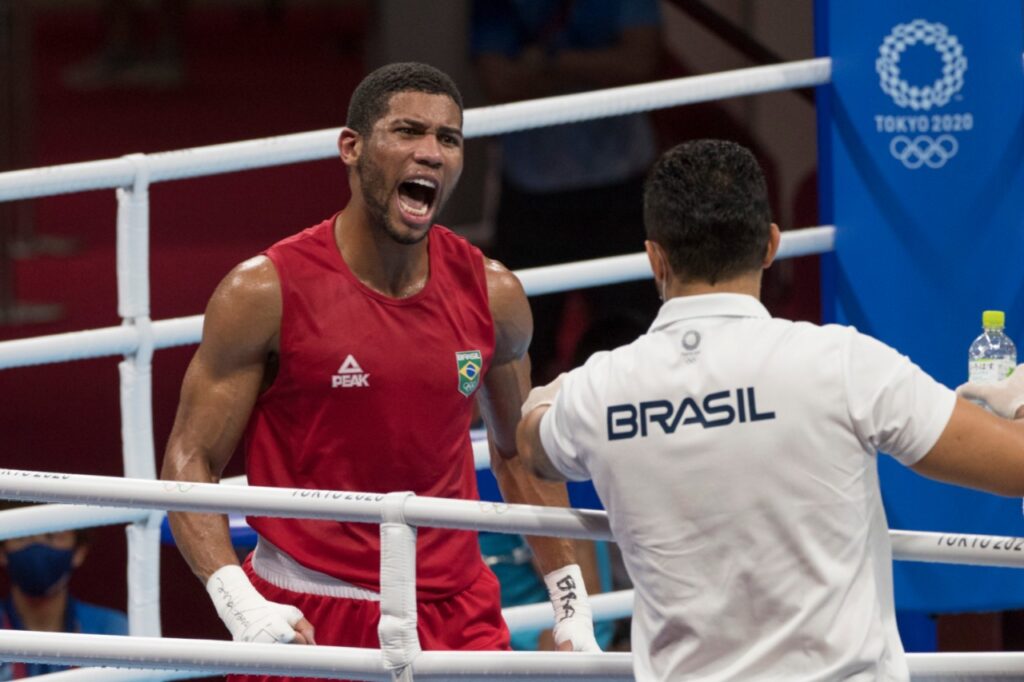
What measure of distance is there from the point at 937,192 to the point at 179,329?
4.84 ft

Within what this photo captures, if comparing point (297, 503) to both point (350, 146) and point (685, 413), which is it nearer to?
point (685, 413)

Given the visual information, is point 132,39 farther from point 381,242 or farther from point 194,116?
point 381,242

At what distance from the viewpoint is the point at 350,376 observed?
107 inches

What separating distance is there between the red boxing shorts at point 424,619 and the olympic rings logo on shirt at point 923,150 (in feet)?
4.19

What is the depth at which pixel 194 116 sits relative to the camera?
8.96 metres

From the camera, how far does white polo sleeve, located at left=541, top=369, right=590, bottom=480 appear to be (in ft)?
7.02

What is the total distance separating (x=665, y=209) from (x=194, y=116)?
7119 mm

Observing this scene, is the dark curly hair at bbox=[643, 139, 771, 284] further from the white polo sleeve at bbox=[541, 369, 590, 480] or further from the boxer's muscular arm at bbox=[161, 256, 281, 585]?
the boxer's muscular arm at bbox=[161, 256, 281, 585]

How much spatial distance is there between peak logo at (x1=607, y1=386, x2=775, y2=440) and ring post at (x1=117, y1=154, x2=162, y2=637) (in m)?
1.49

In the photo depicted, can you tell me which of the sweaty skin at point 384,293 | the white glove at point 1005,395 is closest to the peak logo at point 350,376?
the sweaty skin at point 384,293

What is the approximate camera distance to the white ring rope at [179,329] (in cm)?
329

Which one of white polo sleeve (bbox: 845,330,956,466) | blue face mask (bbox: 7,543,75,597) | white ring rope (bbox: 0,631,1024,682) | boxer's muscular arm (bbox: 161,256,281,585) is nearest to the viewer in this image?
white polo sleeve (bbox: 845,330,956,466)

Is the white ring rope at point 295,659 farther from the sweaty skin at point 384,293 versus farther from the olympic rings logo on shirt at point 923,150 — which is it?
the olympic rings logo on shirt at point 923,150

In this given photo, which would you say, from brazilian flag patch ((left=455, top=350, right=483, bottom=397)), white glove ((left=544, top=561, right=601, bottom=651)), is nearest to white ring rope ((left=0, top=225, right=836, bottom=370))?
brazilian flag patch ((left=455, top=350, right=483, bottom=397))
